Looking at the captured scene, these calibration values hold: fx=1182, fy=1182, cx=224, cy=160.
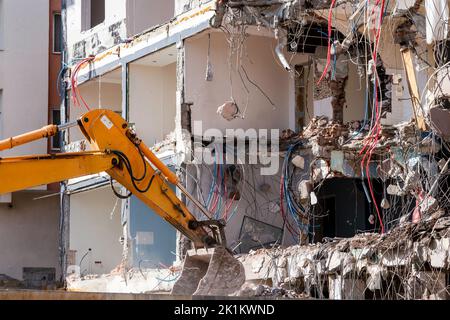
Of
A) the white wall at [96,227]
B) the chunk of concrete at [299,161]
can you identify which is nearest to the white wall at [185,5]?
the chunk of concrete at [299,161]

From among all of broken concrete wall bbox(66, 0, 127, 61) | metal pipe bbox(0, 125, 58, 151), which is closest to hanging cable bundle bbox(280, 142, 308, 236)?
broken concrete wall bbox(66, 0, 127, 61)

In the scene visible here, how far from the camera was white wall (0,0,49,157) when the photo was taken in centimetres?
3491

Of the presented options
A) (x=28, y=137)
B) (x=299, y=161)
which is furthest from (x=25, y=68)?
(x=28, y=137)

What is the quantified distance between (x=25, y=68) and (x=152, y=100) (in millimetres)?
8109

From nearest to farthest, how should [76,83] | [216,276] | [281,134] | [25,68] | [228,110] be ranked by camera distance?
[216,276]
[228,110]
[281,134]
[76,83]
[25,68]

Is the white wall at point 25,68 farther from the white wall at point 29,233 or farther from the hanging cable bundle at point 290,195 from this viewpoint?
the hanging cable bundle at point 290,195

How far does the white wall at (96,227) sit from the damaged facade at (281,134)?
0.14 ft

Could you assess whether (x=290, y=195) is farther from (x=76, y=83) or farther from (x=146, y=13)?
(x=76, y=83)

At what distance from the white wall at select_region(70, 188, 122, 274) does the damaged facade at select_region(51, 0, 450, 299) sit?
0.14ft

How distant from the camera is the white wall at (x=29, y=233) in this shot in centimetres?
3591

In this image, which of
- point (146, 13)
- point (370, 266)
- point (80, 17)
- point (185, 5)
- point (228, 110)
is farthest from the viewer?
point (80, 17)

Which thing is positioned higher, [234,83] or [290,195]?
[234,83]

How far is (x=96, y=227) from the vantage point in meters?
31.6

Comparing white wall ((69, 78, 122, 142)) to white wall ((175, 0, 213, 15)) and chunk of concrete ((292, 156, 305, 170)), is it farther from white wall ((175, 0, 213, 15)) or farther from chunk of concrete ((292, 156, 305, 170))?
chunk of concrete ((292, 156, 305, 170))
